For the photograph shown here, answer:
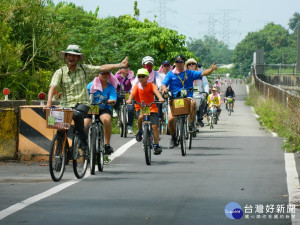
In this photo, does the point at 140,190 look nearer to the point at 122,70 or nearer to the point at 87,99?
the point at 87,99

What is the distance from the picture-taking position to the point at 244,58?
7677 inches

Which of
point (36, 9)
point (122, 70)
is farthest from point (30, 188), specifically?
point (36, 9)

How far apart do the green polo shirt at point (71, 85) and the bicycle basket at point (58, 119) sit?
67cm

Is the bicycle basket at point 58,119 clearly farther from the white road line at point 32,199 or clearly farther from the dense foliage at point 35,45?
the dense foliage at point 35,45

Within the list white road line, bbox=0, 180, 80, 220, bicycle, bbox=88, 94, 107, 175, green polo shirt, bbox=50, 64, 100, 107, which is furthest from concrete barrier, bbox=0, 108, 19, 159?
white road line, bbox=0, 180, 80, 220

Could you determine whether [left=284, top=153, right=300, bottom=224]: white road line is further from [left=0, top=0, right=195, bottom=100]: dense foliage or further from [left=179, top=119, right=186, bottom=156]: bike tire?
[left=0, top=0, right=195, bottom=100]: dense foliage

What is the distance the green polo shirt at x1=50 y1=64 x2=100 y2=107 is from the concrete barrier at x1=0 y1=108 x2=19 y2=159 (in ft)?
8.35

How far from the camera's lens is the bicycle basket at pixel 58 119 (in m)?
12.5

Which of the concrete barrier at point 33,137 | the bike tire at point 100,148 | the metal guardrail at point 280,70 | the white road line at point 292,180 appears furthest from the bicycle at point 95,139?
the metal guardrail at point 280,70

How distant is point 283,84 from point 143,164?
57.5 metres

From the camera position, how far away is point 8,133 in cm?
1566

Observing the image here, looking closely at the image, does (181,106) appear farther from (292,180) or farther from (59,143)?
(59,143)

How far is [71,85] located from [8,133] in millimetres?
2799

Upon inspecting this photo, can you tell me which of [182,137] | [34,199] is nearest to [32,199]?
[34,199]
